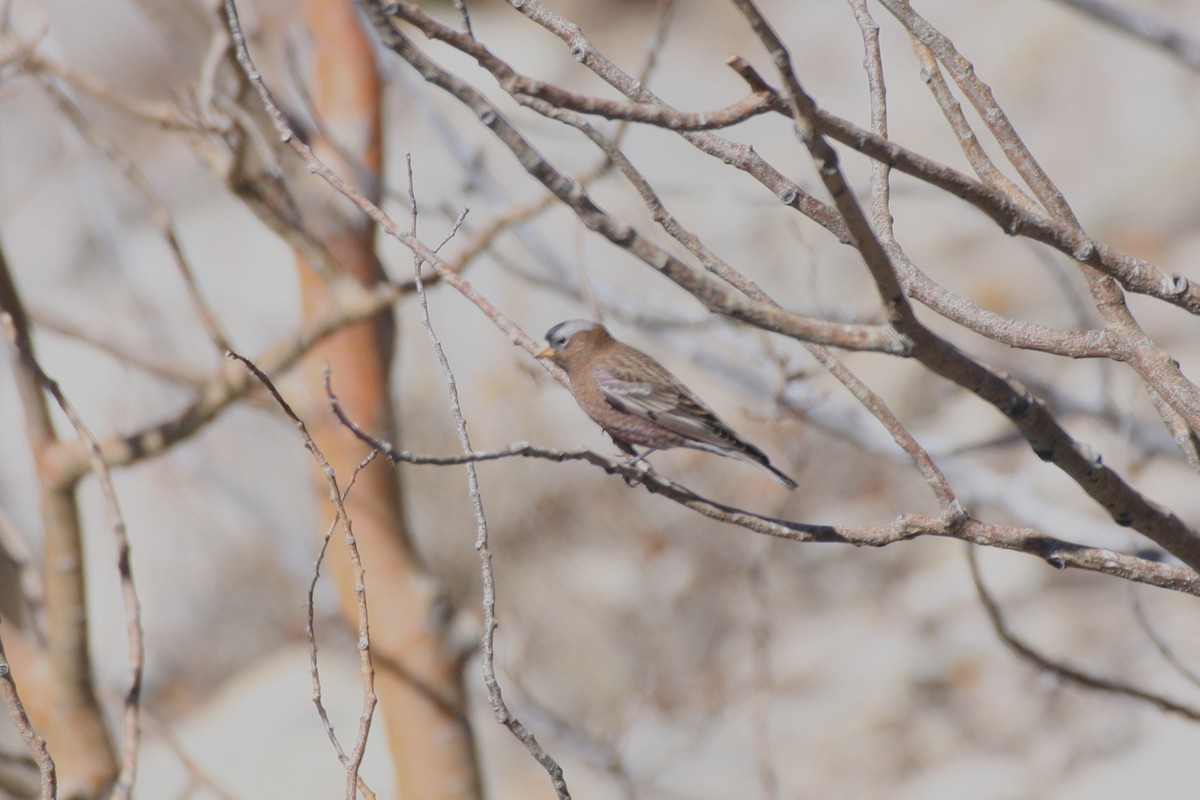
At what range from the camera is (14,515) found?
13500 mm

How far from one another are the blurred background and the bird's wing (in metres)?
4.24

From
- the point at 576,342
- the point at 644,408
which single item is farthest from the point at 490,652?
the point at 576,342

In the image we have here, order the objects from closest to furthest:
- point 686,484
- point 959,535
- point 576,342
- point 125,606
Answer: point 959,535, point 125,606, point 576,342, point 686,484

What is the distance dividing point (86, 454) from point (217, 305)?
11.1 metres

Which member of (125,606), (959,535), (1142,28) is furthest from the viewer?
(1142,28)

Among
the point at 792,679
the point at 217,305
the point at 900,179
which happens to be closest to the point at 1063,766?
the point at 792,679

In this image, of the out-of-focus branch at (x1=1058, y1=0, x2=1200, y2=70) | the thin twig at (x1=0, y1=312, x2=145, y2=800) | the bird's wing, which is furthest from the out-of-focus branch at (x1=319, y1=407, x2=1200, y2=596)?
the out-of-focus branch at (x1=1058, y1=0, x2=1200, y2=70)

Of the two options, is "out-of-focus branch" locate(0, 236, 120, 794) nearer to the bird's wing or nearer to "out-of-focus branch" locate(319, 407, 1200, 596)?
the bird's wing

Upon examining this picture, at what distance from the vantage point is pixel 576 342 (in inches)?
184

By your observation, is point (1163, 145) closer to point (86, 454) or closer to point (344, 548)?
point (344, 548)

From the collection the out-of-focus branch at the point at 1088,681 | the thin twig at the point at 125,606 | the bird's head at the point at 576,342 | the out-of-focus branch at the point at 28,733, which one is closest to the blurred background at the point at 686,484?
the bird's head at the point at 576,342

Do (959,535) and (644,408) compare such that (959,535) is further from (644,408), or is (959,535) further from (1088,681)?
(644,408)

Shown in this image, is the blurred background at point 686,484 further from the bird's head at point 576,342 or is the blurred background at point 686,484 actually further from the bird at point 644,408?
the bird at point 644,408

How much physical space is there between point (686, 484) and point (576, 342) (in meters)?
7.97
